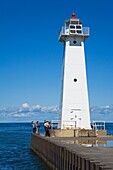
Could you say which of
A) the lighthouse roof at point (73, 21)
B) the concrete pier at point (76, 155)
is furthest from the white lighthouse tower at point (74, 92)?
the concrete pier at point (76, 155)

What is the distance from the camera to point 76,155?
577 inches

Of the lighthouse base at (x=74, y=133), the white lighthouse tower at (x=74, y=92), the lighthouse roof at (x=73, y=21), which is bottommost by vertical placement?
the lighthouse base at (x=74, y=133)

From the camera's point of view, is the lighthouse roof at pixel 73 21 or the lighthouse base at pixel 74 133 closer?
the lighthouse base at pixel 74 133

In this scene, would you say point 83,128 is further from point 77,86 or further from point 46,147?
point 46,147

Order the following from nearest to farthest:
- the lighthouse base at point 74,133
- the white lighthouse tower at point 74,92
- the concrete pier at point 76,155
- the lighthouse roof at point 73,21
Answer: the concrete pier at point 76,155
the lighthouse base at point 74,133
the white lighthouse tower at point 74,92
the lighthouse roof at point 73,21

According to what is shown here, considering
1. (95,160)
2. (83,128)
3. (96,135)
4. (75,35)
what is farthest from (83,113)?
(95,160)

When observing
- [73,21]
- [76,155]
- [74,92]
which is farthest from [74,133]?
[76,155]

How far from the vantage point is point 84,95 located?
31797 millimetres

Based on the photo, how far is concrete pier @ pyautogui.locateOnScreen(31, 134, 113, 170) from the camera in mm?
12499

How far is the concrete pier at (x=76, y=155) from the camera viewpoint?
1250cm

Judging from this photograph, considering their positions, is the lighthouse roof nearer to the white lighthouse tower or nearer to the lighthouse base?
the white lighthouse tower

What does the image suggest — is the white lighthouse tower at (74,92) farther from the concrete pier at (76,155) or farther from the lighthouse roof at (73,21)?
the concrete pier at (76,155)

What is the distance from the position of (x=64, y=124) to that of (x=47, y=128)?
1.72 metres

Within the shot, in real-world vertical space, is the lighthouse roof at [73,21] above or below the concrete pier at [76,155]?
above
